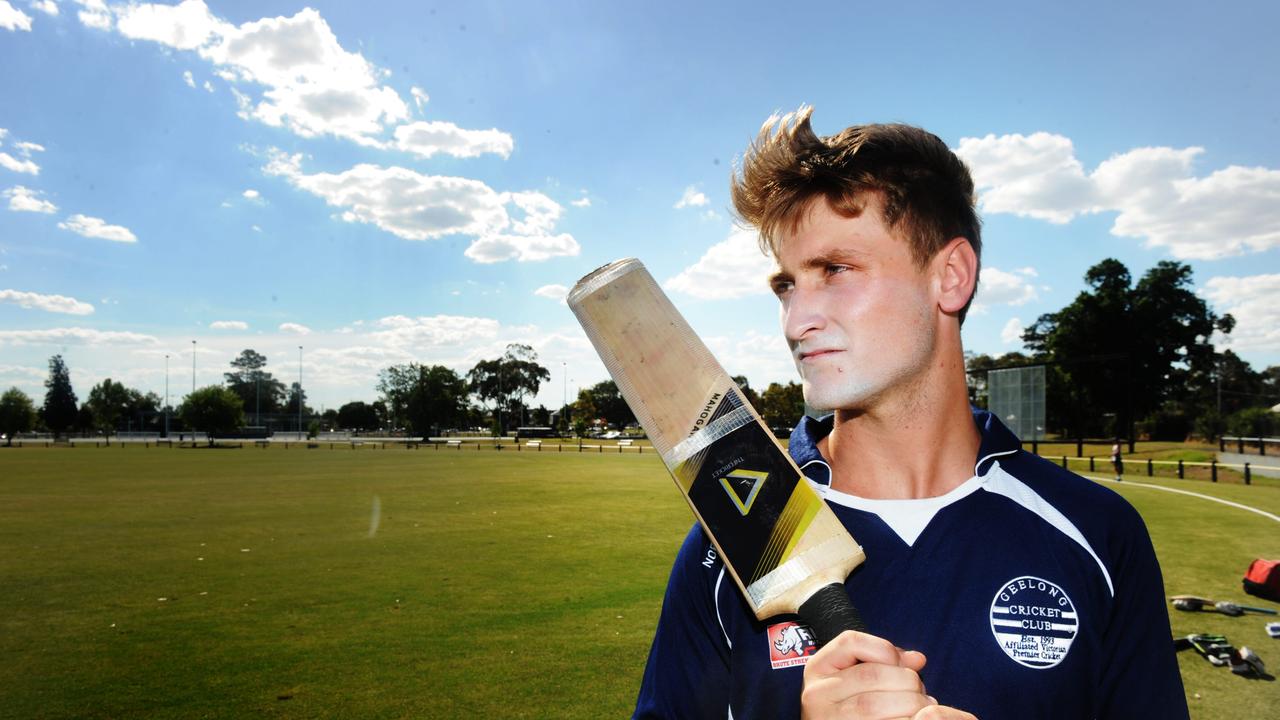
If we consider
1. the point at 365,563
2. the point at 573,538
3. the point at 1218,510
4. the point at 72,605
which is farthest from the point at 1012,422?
the point at 72,605

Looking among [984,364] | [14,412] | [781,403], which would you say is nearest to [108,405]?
[14,412]

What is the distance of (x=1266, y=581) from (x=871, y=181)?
994cm

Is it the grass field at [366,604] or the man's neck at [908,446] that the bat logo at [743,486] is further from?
the grass field at [366,604]

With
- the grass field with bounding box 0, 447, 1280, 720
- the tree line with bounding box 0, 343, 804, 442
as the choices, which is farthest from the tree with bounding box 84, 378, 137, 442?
the grass field with bounding box 0, 447, 1280, 720

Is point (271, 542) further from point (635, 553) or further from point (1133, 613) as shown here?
point (1133, 613)

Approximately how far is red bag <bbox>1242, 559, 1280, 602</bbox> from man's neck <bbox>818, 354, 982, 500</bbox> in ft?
30.9

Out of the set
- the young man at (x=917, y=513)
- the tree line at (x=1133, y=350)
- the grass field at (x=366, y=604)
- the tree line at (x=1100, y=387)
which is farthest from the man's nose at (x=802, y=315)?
the tree line at (x=1133, y=350)

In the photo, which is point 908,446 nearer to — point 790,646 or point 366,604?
point 790,646

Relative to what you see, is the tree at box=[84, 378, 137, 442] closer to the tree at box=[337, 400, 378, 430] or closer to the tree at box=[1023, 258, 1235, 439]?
the tree at box=[337, 400, 378, 430]

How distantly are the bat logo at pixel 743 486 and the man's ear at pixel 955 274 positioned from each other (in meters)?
0.69

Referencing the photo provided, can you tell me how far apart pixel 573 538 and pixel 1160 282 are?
60.0m

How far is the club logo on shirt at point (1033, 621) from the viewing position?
1.52 metres

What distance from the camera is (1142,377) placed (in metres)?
53.8

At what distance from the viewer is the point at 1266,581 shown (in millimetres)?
8344
